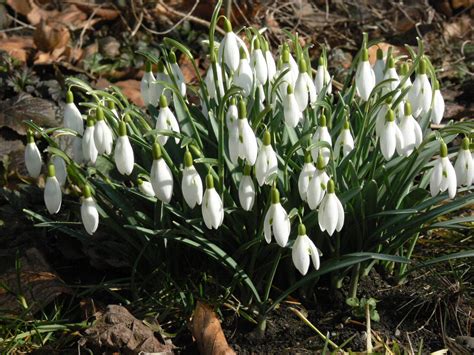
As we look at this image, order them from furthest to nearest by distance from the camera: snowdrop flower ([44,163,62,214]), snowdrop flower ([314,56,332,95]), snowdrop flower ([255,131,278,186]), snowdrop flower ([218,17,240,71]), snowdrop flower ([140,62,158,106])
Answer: snowdrop flower ([314,56,332,95]), snowdrop flower ([140,62,158,106]), snowdrop flower ([218,17,240,71]), snowdrop flower ([44,163,62,214]), snowdrop flower ([255,131,278,186])

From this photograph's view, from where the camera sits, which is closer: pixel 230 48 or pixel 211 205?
pixel 211 205

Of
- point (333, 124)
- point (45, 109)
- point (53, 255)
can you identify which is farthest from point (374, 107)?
point (45, 109)

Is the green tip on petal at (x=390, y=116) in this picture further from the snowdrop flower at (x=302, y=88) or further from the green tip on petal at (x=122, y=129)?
the green tip on petal at (x=122, y=129)

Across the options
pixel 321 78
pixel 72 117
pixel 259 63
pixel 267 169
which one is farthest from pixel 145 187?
pixel 321 78

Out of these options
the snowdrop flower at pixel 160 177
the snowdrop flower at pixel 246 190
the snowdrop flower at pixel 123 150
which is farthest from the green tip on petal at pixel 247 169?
the snowdrop flower at pixel 123 150

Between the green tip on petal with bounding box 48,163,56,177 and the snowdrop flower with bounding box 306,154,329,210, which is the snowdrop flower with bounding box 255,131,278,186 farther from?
the green tip on petal with bounding box 48,163,56,177

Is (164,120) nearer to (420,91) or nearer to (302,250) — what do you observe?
(302,250)

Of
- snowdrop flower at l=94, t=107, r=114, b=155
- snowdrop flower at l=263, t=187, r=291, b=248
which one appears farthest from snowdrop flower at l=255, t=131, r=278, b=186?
snowdrop flower at l=94, t=107, r=114, b=155

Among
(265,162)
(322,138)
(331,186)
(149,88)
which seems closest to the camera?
(331,186)
